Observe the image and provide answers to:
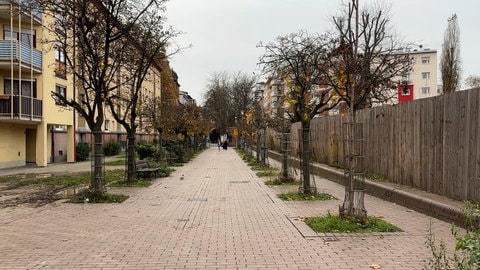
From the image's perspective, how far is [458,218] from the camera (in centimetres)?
855

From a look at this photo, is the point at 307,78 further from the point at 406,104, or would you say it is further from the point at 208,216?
the point at 208,216

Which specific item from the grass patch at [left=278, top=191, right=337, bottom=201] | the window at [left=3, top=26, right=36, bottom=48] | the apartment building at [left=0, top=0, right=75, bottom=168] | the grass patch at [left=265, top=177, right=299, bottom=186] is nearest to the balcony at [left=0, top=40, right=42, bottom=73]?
the apartment building at [left=0, top=0, right=75, bottom=168]

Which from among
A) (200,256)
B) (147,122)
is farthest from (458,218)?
(147,122)

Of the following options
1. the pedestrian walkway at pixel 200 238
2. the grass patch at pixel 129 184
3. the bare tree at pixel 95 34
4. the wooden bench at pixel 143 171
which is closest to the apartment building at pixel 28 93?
the wooden bench at pixel 143 171

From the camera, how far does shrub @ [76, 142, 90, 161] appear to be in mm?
36263

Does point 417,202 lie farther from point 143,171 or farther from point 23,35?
point 23,35

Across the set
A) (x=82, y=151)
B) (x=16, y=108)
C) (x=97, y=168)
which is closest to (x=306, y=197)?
(x=97, y=168)

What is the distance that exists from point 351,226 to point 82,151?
3129cm

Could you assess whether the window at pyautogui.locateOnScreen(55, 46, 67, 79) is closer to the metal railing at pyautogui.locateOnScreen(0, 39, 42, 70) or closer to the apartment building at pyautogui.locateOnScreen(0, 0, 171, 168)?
the apartment building at pyautogui.locateOnScreen(0, 0, 171, 168)

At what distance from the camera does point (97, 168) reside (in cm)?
1330

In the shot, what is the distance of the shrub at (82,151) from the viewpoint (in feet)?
119

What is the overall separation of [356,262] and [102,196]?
8.31 meters

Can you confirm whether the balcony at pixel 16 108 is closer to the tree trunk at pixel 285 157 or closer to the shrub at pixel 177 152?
the shrub at pixel 177 152

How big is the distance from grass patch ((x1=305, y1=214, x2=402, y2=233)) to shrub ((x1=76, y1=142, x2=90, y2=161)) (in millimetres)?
30210
